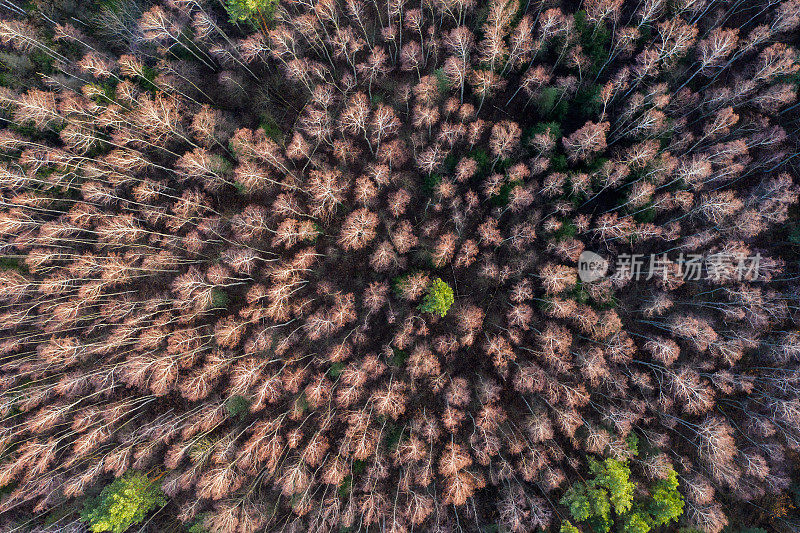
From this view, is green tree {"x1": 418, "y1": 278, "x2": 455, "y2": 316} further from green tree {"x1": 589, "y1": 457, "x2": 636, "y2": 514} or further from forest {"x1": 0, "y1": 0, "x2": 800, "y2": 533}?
green tree {"x1": 589, "y1": 457, "x2": 636, "y2": 514}

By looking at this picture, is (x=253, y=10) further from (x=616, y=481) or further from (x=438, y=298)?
(x=616, y=481)

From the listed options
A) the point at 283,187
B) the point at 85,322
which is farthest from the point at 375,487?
the point at 85,322

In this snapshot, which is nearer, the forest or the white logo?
the forest

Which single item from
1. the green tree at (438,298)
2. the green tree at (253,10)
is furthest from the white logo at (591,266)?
the green tree at (253,10)

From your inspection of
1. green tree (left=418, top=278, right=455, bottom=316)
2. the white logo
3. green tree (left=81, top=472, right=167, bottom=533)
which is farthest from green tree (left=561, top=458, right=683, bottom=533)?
green tree (left=81, top=472, right=167, bottom=533)

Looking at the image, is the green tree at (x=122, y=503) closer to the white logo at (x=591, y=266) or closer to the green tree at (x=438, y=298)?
the green tree at (x=438, y=298)
